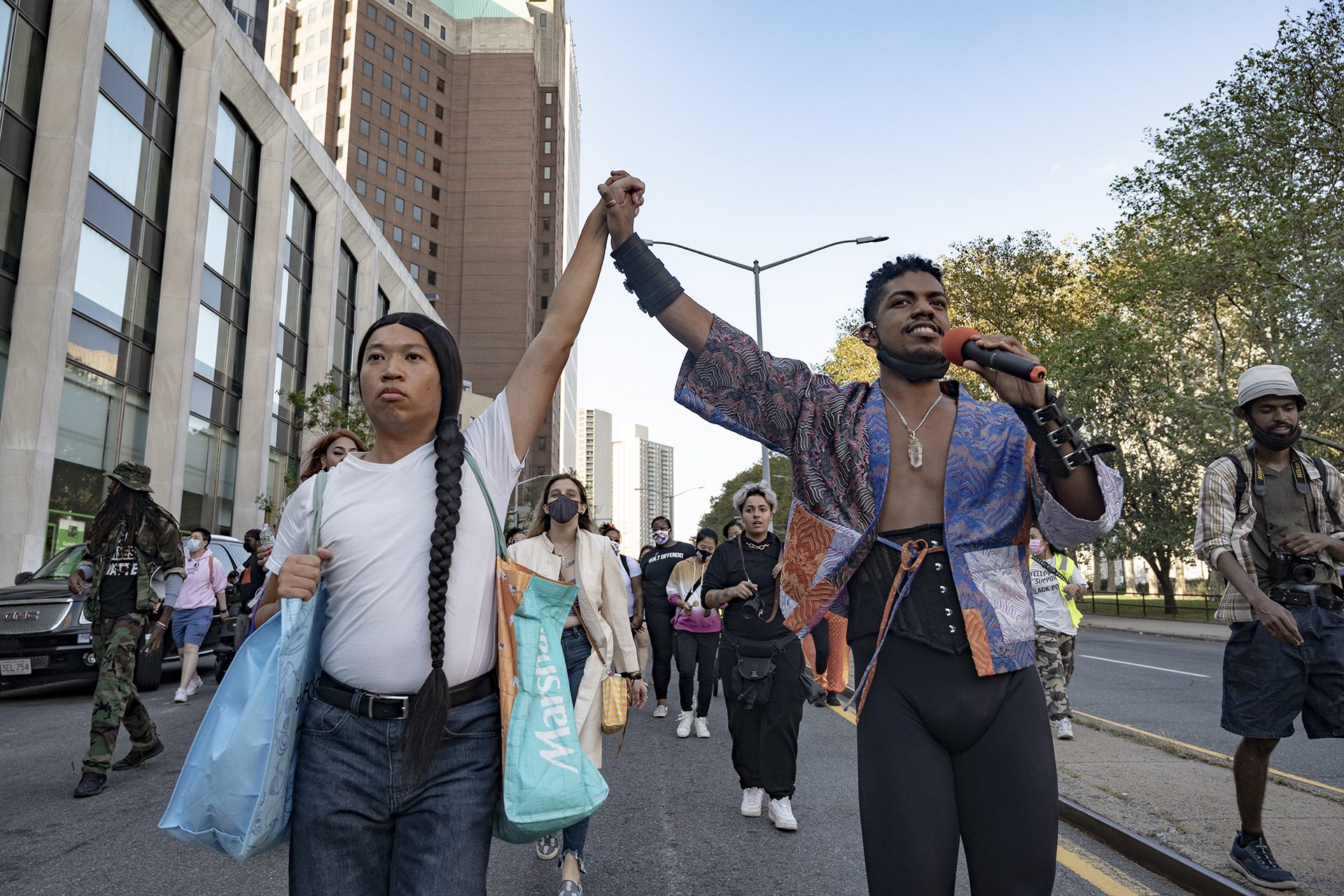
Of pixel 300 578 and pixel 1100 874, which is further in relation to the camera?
pixel 1100 874

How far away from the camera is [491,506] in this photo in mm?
2285

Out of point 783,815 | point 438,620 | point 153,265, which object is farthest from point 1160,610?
point 438,620

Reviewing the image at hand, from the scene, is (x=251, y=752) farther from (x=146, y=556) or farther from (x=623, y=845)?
(x=146, y=556)

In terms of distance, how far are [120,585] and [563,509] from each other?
3.30 metres

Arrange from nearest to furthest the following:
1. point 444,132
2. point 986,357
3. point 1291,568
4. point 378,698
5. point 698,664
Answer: point 378,698
point 986,357
point 1291,568
point 698,664
point 444,132

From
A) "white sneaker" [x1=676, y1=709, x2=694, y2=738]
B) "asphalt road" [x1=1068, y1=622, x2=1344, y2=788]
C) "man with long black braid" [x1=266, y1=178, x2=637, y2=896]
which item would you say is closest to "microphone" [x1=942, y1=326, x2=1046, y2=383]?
"man with long black braid" [x1=266, y1=178, x2=637, y2=896]

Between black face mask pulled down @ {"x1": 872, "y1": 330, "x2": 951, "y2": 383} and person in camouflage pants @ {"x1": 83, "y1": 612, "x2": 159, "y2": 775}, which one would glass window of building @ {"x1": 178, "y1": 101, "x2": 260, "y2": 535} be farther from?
black face mask pulled down @ {"x1": 872, "y1": 330, "x2": 951, "y2": 383}

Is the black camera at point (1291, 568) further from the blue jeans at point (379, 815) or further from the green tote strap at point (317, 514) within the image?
the green tote strap at point (317, 514)

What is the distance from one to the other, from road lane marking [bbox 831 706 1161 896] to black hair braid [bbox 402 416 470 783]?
8.28 ft

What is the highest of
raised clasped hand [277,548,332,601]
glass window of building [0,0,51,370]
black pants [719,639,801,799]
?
glass window of building [0,0,51,370]

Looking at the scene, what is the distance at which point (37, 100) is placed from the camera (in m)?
18.1

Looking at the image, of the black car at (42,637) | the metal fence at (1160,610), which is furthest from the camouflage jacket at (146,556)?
the metal fence at (1160,610)

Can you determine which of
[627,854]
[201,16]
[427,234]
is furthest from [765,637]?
[427,234]

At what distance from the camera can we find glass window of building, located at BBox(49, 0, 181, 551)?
19.2 meters
